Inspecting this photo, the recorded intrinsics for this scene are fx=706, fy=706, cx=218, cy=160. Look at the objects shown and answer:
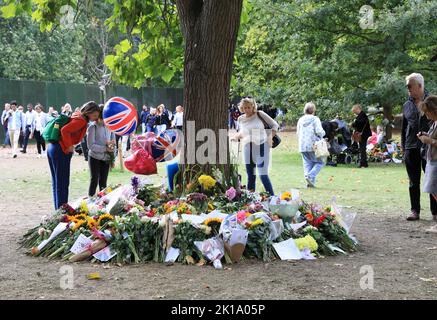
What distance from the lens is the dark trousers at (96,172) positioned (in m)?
11.0

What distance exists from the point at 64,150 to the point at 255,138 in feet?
10.8

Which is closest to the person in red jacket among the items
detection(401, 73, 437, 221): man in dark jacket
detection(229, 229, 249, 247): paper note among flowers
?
detection(229, 229, 249, 247): paper note among flowers

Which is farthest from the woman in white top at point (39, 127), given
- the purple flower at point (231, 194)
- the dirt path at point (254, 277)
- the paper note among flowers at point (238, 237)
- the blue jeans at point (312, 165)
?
the paper note among flowers at point (238, 237)

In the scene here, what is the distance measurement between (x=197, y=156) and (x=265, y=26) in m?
16.4

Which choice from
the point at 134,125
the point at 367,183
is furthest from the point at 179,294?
the point at 367,183

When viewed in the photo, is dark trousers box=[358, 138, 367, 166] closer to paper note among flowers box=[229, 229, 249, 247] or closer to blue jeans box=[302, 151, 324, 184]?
blue jeans box=[302, 151, 324, 184]

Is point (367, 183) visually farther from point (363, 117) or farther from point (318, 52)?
point (318, 52)

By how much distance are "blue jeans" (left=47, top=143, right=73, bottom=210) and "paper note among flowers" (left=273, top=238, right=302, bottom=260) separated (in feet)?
12.4

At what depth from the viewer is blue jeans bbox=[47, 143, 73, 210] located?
1011cm

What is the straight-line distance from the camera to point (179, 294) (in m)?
6.28

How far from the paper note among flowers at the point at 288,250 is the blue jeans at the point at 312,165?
7319 millimetres

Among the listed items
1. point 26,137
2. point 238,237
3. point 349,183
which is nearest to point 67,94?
point 26,137

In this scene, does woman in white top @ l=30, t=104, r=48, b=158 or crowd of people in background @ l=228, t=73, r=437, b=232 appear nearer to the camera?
crowd of people in background @ l=228, t=73, r=437, b=232

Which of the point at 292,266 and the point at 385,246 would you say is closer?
the point at 292,266
